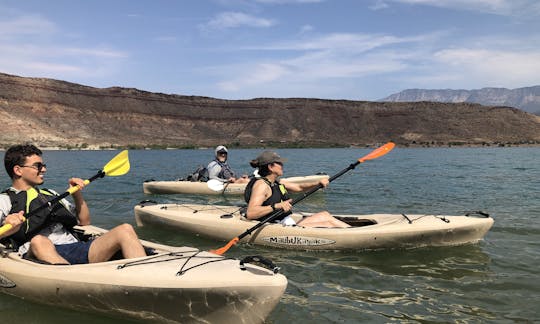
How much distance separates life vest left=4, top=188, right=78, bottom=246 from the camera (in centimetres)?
467

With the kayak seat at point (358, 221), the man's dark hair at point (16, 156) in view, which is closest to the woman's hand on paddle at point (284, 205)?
the kayak seat at point (358, 221)

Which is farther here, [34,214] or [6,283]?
[6,283]

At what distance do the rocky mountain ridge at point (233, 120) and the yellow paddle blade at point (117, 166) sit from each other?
70.4 meters

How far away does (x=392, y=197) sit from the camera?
14.2 meters

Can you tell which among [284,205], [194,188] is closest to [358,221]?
[284,205]

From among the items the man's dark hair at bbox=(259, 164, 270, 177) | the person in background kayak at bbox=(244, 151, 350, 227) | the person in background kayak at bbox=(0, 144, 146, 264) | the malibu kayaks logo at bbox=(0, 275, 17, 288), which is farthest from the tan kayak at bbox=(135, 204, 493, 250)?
the malibu kayaks logo at bbox=(0, 275, 17, 288)

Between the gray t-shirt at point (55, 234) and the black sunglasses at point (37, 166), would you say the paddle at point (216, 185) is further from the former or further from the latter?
the black sunglasses at point (37, 166)

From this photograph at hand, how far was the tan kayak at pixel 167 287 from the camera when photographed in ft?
12.7

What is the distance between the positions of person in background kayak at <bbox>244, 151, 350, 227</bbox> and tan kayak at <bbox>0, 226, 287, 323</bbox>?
7.24 feet

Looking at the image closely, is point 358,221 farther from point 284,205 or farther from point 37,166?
point 37,166

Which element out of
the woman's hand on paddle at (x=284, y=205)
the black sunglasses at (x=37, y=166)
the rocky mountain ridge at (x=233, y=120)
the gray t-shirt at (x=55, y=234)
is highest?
the rocky mountain ridge at (x=233, y=120)

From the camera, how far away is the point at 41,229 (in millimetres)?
4793

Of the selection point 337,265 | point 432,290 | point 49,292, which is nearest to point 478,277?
point 432,290

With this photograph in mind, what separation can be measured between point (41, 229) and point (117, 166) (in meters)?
1.74
